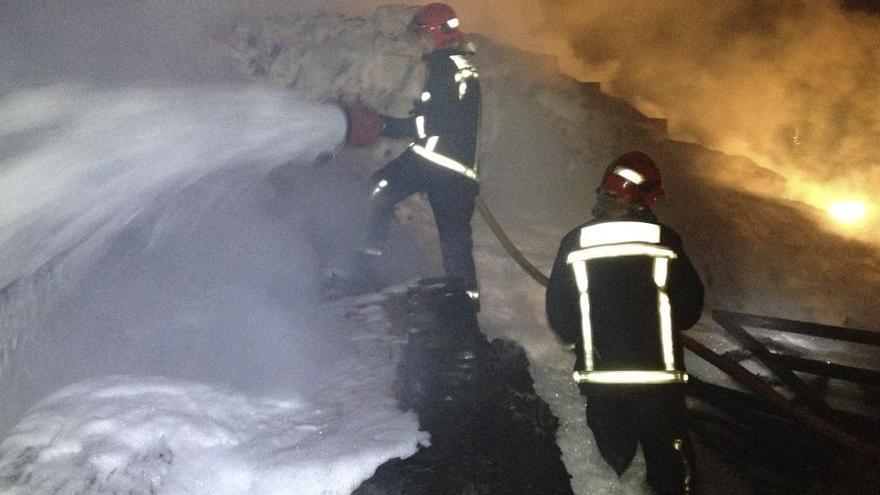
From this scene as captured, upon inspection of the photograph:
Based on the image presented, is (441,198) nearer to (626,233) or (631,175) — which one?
(631,175)

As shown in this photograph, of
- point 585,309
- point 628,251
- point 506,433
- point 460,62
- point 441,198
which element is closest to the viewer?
point 628,251

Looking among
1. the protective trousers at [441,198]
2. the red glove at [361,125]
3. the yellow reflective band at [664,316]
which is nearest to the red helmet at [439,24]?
the red glove at [361,125]

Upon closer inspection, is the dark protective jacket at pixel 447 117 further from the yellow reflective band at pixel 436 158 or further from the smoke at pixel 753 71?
the smoke at pixel 753 71

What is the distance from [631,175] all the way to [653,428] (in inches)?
48.4

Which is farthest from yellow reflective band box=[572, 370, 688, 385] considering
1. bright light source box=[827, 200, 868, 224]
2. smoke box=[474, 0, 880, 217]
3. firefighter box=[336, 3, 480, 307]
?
smoke box=[474, 0, 880, 217]

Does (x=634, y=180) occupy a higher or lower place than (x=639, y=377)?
higher

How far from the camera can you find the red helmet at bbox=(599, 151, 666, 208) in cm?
304

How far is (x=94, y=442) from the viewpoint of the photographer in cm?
266

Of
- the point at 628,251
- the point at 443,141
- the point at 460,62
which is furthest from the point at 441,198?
the point at 628,251

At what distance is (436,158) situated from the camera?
4.63 meters

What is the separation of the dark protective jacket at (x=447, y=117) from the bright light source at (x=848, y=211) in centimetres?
681

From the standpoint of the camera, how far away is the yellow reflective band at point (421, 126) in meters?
4.62

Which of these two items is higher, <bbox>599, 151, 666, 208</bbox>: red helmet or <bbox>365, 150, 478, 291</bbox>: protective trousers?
<bbox>599, 151, 666, 208</bbox>: red helmet

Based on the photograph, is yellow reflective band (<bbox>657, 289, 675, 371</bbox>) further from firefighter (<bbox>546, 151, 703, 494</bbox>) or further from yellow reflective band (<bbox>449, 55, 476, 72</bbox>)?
yellow reflective band (<bbox>449, 55, 476, 72</bbox>)
